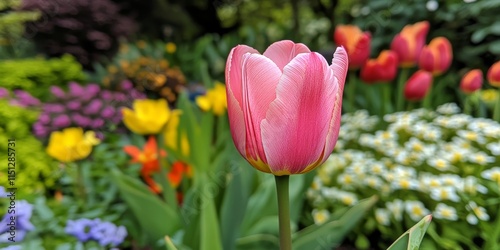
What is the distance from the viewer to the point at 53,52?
3.98 m

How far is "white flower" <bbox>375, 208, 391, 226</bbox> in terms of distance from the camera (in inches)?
57.1

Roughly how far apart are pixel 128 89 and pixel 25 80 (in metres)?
0.60

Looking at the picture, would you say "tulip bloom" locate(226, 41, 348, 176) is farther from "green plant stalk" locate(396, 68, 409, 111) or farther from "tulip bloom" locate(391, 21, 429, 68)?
"green plant stalk" locate(396, 68, 409, 111)

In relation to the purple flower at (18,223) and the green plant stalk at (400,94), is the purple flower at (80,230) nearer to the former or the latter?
→ the purple flower at (18,223)

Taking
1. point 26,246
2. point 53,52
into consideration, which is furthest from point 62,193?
point 53,52

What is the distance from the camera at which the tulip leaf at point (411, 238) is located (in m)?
0.63

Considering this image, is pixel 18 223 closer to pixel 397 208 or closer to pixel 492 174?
pixel 397 208

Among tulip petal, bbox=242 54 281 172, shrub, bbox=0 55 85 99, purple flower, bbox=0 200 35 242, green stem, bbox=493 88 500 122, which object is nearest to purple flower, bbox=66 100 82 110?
shrub, bbox=0 55 85 99

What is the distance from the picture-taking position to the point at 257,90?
1.83ft

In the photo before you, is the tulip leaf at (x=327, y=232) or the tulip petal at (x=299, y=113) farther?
the tulip leaf at (x=327, y=232)

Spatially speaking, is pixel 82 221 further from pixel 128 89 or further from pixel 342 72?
pixel 128 89

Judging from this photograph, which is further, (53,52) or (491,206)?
(53,52)

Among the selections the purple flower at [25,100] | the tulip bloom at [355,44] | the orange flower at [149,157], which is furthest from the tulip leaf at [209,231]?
the purple flower at [25,100]

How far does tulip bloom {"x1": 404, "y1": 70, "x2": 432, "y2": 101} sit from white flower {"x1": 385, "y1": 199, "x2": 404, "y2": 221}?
27.3 inches
